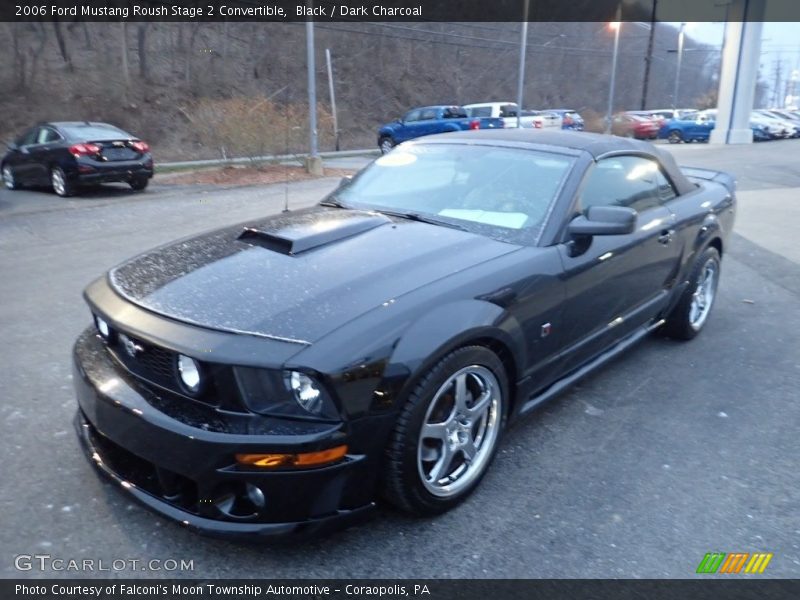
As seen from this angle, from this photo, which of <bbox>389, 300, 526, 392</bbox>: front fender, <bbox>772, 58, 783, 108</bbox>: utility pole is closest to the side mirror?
<bbox>389, 300, 526, 392</bbox>: front fender

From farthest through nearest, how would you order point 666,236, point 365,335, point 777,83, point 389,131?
point 777,83, point 389,131, point 666,236, point 365,335

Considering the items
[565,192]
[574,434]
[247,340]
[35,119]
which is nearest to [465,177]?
[565,192]

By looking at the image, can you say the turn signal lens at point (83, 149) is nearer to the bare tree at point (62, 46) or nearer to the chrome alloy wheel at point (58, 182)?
the chrome alloy wheel at point (58, 182)

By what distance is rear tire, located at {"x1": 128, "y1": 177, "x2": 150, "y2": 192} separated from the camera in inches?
500

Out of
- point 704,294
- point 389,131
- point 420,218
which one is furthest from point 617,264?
point 389,131

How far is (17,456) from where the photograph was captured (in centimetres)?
313

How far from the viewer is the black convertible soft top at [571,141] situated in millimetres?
3846

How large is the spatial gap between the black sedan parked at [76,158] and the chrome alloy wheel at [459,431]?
11015 mm

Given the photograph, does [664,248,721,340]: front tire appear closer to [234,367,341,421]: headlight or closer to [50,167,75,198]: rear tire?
[234,367,341,421]: headlight

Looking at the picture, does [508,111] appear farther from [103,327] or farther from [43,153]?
[103,327]

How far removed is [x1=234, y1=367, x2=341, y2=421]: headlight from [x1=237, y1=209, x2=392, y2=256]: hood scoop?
35.1 inches

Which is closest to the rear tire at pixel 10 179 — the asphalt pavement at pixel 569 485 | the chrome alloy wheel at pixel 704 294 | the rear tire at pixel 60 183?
the rear tire at pixel 60 183

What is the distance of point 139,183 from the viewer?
Answer: 12.9m

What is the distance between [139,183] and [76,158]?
1343 mm
